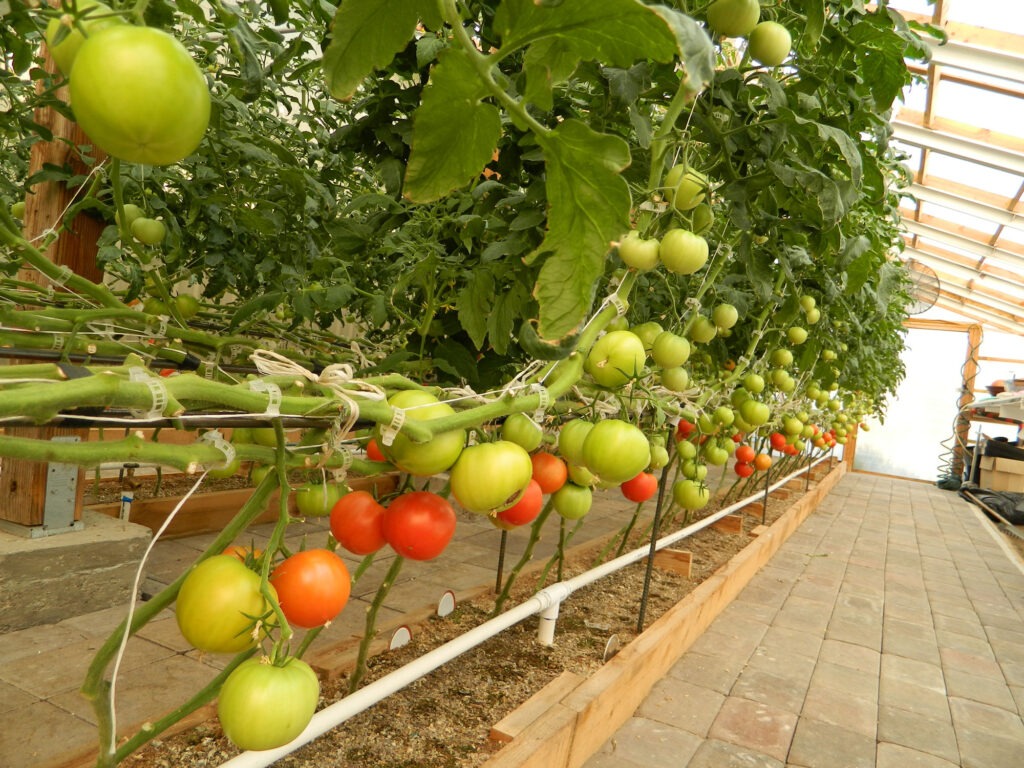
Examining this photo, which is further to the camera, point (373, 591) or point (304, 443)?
point (373, 591)

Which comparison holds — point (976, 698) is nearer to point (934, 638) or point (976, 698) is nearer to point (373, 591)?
point (934, 638)

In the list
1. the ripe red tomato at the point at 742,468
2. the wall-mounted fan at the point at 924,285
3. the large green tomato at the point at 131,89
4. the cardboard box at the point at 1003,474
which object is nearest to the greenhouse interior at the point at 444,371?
the large green tomato at the point at 131,89

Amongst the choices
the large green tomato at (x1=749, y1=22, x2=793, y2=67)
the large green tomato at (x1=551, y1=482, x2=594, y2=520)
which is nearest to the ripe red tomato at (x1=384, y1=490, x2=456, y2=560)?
the large green tomato at (x1=551, y1=482, x2=594, y2=520)

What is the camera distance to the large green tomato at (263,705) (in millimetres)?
639

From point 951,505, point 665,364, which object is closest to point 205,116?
point 665,364

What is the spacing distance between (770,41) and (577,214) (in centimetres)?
51

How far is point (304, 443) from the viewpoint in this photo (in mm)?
748

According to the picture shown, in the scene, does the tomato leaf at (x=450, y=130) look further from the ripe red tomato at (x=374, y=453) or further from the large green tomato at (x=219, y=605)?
the large green tomato at (x=219, y=605)

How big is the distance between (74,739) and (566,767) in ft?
3.82

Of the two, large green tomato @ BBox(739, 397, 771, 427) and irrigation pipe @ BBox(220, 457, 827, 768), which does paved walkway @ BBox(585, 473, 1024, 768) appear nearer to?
irrigation pipe @ BBox(220, 457, 827, 768)

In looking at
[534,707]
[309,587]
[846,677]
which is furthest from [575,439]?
[846,677]

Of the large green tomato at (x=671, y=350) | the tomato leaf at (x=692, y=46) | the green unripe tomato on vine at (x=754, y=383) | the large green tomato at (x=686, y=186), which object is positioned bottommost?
the green unripe tomato on vine at (x=754, y=383)

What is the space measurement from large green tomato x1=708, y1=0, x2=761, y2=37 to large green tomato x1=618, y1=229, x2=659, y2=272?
0.96ft

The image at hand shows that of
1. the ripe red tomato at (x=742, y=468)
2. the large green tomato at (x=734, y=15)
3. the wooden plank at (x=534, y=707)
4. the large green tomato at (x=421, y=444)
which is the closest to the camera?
the large green tomato at (x=421, y=444)
